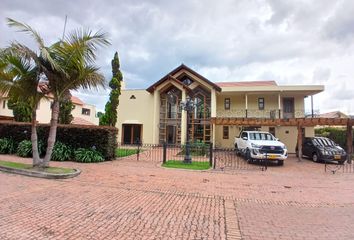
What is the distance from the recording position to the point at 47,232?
13.6ft

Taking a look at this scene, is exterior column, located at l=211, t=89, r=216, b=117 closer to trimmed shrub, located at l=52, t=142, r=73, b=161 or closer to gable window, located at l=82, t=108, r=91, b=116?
trimmed shrub, located at l=52, t=142, r=73, b=161

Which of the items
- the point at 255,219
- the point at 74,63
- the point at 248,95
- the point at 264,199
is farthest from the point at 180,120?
the point at 255,219

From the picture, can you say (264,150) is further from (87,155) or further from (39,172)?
(39,172)

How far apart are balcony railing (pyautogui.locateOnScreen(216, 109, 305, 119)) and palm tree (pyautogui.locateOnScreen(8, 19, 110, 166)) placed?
16.7 metres

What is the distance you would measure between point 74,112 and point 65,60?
105 feet

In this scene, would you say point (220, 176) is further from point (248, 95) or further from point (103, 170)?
point (248, 95)

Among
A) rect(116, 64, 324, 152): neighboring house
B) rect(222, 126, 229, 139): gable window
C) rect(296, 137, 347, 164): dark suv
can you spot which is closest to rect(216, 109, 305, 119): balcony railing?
rect(116, 64, 324, 152): neighboring house

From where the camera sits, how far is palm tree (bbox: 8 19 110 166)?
876 centimetres

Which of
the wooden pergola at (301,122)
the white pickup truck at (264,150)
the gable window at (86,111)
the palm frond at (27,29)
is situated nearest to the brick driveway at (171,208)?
the white pickup truck at (264,150)

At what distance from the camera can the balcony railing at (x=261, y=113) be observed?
23484mm

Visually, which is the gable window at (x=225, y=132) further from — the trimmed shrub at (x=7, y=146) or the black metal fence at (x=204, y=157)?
the trimmed shrub at (x=7, y=146)

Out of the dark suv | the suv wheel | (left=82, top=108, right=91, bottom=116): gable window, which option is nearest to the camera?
the dark suv

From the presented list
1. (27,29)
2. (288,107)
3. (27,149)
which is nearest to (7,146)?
(27,149)

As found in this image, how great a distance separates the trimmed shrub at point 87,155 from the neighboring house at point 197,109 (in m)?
11.2
